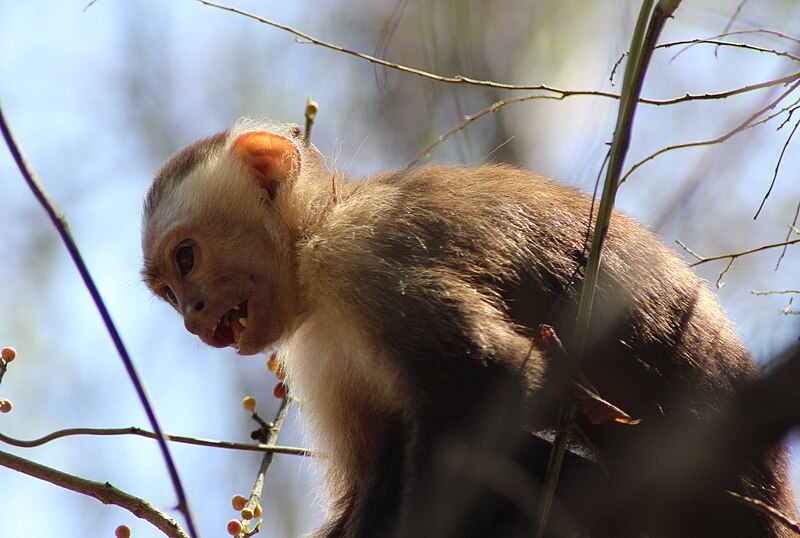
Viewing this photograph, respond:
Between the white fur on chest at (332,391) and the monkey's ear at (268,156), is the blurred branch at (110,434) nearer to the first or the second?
the white fur on chest at (332,391)

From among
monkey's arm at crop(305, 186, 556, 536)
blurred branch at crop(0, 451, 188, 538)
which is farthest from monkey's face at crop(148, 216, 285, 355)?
blurred branch at crop(0, 451, 188, 538)

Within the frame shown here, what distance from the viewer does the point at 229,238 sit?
4.02m

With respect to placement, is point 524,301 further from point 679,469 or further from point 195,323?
point 195,323

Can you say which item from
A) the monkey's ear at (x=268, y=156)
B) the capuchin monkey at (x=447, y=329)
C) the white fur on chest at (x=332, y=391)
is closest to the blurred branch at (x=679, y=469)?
the capuchin monkey at (x=447, y=329)

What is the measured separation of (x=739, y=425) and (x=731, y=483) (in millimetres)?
826

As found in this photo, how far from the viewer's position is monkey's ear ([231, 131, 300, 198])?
4152 mm

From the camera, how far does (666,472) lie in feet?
9.71

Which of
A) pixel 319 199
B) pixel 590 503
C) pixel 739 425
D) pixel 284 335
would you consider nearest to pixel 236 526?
pixel 284 335

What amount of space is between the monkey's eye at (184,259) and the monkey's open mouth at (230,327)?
274 mm

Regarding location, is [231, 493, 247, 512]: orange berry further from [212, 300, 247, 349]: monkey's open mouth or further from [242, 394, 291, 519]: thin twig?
[212, 300, 247, 349]: monkey's open mouth

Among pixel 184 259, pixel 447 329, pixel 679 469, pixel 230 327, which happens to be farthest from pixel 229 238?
pixel 679 469

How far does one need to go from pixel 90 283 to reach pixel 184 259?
97.7 inches

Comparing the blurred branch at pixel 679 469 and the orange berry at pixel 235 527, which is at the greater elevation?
the blurred branch at pixel 679 469

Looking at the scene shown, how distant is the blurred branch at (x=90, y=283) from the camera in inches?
61.6
